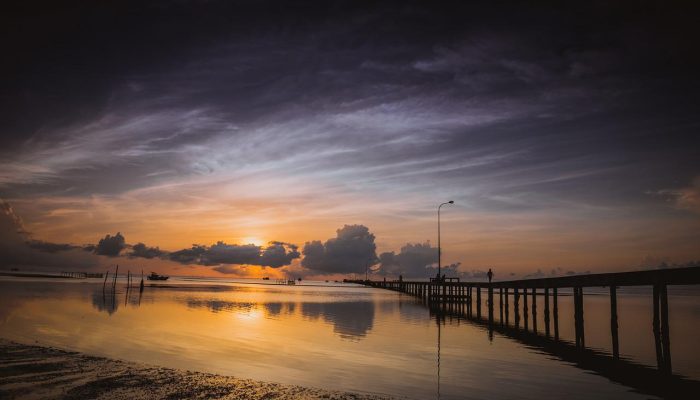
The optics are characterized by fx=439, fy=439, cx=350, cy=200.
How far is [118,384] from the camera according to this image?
1106cm

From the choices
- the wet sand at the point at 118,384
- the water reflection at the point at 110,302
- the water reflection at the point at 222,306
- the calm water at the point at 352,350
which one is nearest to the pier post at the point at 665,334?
the calm water at the point at 352,350

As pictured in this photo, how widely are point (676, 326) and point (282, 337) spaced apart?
1338 inches

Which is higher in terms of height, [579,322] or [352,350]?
[579,322]

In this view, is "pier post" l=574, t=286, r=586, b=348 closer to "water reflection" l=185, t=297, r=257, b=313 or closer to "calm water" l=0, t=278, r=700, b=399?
"calm water" l=0, t=278, r=700, b=399

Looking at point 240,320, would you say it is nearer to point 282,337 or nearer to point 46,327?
point 282,337

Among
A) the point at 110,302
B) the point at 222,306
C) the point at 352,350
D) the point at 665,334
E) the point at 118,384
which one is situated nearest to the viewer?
the point at 118,384

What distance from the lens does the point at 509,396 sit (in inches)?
500

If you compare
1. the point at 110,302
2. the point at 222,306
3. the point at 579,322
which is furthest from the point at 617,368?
the point at 110,302

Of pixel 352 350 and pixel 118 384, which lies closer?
pixel 118 384

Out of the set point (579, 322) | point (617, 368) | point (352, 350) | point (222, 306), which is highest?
point (579, 322)

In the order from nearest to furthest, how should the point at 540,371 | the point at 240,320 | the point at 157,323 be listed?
the point at 540,371 → the point at 157,323 → the point at 240,320

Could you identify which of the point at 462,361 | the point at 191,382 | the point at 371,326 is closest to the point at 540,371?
the point at 462,361

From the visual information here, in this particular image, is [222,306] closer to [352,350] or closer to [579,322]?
[352,350]

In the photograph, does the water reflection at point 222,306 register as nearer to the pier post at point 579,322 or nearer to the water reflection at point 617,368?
the water reflection at point 617,368
